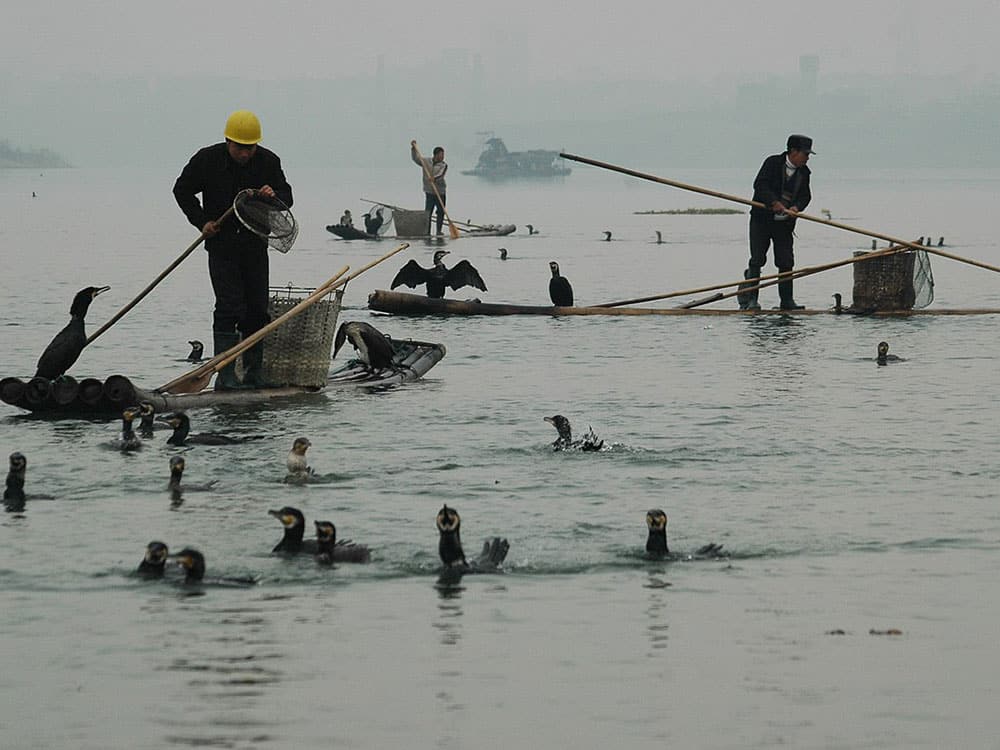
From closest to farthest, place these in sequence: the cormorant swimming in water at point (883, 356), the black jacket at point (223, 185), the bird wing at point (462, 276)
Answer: the black jacket at point (223, 185) → the cormorant swimming in water at point (883, 356) → the bird wing at point (462, 276)

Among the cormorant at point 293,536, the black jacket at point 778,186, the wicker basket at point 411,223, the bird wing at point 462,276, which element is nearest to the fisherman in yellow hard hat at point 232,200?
the cormorant at point 293,536

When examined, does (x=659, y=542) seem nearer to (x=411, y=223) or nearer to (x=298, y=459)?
(x=298, y=459)

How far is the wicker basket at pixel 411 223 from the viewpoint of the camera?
40.1 metres

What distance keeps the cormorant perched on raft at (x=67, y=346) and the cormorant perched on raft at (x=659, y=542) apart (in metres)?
5.59

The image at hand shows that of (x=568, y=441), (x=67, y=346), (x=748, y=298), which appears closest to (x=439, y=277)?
(x=748, y=298)

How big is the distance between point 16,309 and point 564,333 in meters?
7.84

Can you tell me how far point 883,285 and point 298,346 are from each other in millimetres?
9928

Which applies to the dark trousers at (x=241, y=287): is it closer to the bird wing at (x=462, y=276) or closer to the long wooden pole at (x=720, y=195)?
the long wooden pole at (x=720, y=195)

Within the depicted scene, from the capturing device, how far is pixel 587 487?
1051cm

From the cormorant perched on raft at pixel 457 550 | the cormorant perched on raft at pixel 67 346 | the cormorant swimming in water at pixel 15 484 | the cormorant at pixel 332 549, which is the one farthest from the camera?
the cormorant perched on raft at pixel 67 346

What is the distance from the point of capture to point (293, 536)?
28.1 ft

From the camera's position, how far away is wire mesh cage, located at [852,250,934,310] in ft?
70.8

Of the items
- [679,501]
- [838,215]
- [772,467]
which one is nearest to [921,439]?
[772,467]

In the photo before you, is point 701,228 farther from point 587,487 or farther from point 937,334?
point 587,487
